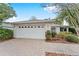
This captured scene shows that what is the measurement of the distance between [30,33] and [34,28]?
13 cm

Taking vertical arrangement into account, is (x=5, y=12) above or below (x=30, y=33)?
above

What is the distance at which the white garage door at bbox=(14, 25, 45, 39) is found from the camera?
7102mm

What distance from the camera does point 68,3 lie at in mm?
7016

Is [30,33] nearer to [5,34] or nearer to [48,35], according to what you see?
[48,35]

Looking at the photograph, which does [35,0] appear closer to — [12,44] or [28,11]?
[28,11]

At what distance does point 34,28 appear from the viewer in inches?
280

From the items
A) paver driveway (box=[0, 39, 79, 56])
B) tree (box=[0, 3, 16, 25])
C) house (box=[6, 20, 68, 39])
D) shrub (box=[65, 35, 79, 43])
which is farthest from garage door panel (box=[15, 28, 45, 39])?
shrub (box=[65, 35, 79, 43])

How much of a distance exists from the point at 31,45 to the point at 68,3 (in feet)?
3.52

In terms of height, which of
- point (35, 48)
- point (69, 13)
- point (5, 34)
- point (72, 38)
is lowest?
point (35, 48)

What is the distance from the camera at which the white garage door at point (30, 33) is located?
710cm

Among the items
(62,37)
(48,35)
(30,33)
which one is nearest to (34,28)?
(30,33)

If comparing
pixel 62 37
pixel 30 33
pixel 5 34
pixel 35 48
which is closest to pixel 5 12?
pixel 5 34

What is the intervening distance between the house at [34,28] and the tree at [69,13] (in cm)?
15

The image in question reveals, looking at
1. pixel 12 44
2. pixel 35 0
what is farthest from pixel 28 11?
pixel 12 44
